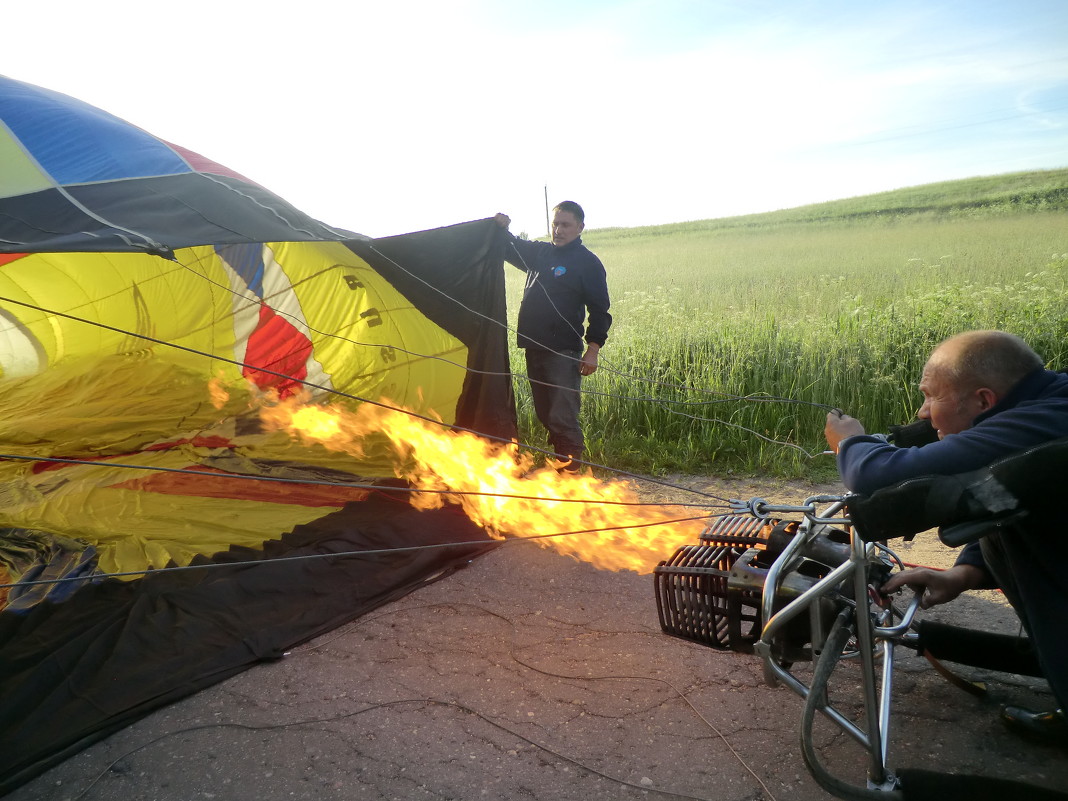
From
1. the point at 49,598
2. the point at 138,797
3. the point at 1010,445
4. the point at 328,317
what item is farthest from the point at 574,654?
the point at 328,317

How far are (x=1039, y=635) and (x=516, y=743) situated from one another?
160cm

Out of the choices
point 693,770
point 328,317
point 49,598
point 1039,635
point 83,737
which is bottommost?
point 693,770

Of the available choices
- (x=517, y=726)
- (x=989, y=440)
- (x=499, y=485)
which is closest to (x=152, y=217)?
(x=499, y=485)

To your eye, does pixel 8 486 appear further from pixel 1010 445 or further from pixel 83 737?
pixel 1010 445

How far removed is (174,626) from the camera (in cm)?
329

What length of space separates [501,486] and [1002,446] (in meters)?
3.26

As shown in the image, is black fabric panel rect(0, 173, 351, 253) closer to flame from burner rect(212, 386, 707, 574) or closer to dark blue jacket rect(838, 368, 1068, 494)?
flame from burner rect(212, 386, 707, 574)

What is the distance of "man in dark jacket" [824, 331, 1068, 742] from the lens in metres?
1.83

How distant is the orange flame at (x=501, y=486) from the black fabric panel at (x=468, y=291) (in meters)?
0.27

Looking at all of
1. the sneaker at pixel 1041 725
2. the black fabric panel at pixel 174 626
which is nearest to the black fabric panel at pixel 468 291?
the black fabric panel at pixel 174 626

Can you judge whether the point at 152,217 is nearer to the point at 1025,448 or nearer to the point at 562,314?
the point at 562,314

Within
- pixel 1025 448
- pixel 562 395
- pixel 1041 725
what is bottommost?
pixel 1041 725

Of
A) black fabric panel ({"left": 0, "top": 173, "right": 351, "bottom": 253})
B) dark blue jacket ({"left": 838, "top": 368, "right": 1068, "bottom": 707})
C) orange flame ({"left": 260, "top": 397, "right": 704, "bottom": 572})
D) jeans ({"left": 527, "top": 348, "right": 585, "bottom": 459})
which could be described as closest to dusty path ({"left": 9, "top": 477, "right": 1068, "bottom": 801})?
orange flame ({"left": 260, "top": 397, "right": 704, "bottom": 572})

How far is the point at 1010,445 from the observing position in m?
1.84
